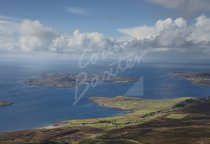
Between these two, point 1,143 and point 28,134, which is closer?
point 1,143

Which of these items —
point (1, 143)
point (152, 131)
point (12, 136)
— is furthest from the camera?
point (12, 136)

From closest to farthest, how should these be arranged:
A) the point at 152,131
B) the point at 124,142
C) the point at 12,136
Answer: the point at 124,142 < the point at 152,131 < the point at 12,136

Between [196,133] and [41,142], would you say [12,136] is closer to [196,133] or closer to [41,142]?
[41,142]

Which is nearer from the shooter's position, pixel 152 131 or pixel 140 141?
pixel 140 141

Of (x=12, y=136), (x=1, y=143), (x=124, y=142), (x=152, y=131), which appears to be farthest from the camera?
(x=12, y=136)

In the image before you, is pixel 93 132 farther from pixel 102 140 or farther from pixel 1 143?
pixel 1 143

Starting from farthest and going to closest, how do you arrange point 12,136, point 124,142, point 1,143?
point 12,136 < point 1,143 < point 124,142

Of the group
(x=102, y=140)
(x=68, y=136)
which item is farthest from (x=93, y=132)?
(x=102, y=140)

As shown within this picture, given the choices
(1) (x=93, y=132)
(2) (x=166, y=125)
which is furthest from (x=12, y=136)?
(2) (x=166, y=125)
